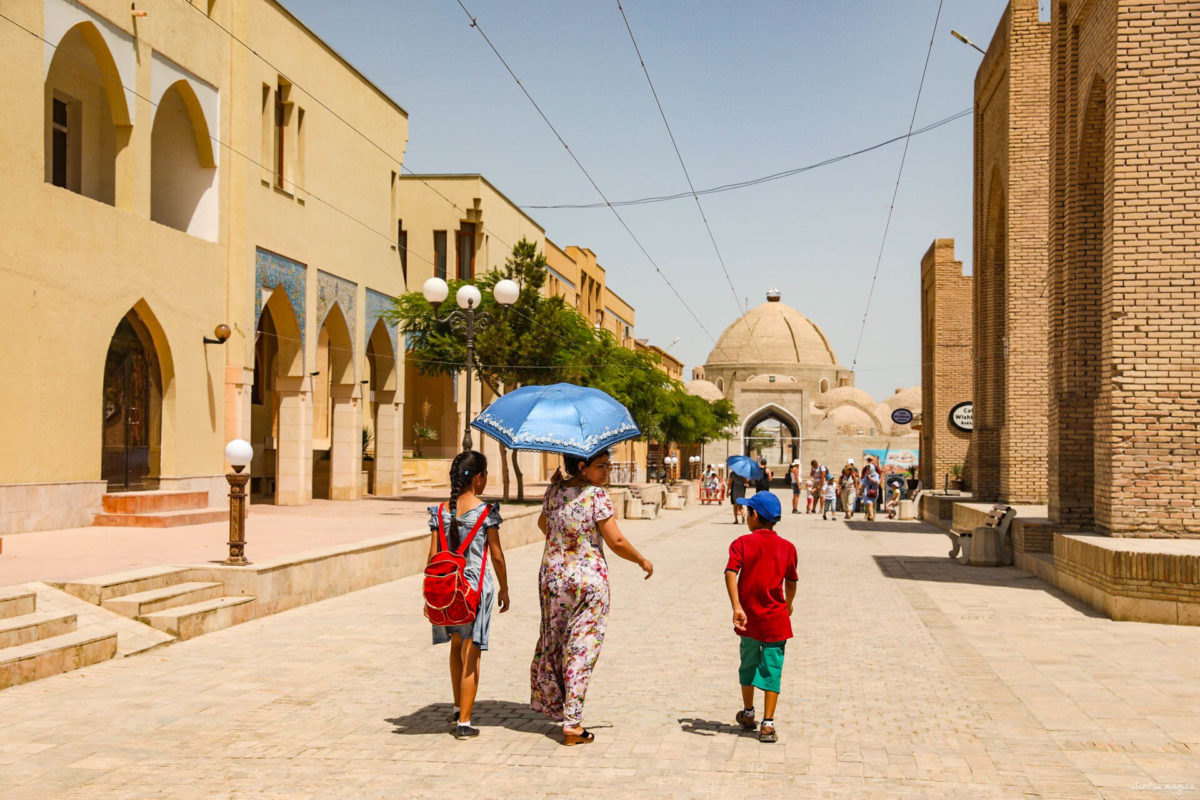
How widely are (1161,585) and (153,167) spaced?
1634 centimetres

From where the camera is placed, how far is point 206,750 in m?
5.88

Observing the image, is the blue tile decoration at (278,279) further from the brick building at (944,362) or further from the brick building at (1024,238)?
the brick building at (944,362)

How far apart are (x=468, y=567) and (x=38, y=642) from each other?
347 centimetres

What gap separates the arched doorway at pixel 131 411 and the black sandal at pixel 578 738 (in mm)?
12709

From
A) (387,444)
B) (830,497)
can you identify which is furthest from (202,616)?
(830,497)

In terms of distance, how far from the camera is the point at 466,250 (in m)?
37.6

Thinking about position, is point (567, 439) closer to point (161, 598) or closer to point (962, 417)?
point (161, 598)

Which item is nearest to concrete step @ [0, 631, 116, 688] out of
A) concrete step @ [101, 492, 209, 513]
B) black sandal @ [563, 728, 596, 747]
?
black sandal @ [563, 728, 596, 747]

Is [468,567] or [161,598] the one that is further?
[161,598]

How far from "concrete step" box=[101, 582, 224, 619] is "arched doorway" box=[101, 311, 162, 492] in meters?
7.63

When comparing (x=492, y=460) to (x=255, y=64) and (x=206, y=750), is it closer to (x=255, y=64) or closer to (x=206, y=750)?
(x=255, y=64)

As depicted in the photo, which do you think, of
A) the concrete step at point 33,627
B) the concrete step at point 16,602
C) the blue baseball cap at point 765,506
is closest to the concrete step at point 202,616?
the concrete step at point 33,627

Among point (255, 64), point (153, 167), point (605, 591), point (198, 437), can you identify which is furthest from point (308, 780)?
point (255, 64)

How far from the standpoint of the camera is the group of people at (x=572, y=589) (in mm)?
6148
